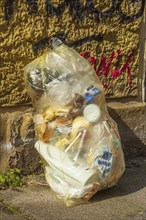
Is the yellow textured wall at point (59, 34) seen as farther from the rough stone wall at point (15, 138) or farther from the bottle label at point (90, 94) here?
the bottle label at point (90, 94)

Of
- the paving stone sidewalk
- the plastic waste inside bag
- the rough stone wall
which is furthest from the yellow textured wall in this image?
the paving stone sidewalk

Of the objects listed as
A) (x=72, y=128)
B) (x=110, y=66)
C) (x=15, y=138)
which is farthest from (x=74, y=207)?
(x=110, y=66)

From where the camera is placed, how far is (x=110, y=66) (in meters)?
5.00

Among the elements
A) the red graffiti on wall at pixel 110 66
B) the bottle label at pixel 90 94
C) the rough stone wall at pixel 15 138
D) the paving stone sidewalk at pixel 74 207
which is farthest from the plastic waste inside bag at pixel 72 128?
the red graffiti on wall at pixel 110 66

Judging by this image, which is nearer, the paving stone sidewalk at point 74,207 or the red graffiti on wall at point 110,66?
the paving stone sidewalk at point 74,207

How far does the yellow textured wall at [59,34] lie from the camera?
4.49 meters

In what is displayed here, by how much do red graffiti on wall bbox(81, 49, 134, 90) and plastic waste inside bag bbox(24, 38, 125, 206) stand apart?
0.55 m

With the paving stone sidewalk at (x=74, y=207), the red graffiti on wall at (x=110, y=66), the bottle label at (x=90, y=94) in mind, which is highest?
the bottle label at (x=90, y=94)

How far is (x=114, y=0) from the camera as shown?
16.1 ft

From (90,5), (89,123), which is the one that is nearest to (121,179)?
(89,123)

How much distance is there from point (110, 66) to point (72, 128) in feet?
3.38

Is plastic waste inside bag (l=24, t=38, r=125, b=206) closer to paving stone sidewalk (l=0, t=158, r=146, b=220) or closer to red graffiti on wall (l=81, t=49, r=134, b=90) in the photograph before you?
paving stone sidewalk (l=0, t=158, r=146, b=220)

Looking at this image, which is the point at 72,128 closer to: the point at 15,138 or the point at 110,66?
the point at 15,138

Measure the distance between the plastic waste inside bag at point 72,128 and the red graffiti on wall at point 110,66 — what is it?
0.55 m
